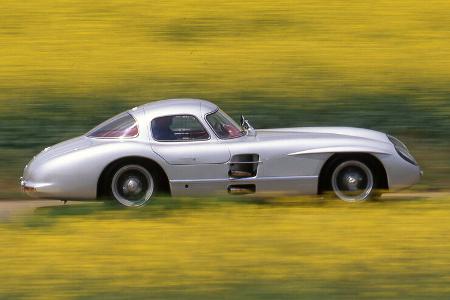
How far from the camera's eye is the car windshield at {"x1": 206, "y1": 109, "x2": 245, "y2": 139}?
9.75 m

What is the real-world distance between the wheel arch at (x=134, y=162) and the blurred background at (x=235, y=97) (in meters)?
1.13

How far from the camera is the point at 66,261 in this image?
6.73 meters

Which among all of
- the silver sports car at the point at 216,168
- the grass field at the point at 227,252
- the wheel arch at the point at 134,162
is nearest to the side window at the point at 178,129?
the silver sports car at the point at 216,168

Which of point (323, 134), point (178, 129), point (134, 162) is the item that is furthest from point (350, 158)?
point (134, 162)

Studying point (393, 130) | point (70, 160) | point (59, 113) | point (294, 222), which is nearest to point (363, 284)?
point (294, 222)

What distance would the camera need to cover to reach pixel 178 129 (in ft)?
32.1

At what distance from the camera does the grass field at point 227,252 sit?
6.02 meters

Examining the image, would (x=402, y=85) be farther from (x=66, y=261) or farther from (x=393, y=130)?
(x=66, y=261)

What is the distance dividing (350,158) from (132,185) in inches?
89.0

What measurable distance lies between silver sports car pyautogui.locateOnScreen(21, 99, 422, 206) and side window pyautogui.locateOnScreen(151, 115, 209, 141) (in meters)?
0.02

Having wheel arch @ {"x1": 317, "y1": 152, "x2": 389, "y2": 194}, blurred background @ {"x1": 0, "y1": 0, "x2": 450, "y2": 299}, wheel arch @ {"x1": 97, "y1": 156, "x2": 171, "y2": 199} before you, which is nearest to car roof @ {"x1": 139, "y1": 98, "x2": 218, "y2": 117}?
wheel arch @ {"x1": 97, "y1": 156, "x2": 171, "y2": 199}

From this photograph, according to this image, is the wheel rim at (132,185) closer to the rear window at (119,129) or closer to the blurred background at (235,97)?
the rear window at (119,129)

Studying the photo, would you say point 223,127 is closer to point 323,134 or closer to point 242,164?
point 242,164

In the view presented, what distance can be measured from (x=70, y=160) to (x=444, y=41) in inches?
340
